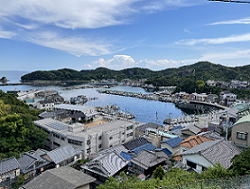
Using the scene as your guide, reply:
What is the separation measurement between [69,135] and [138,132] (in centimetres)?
585

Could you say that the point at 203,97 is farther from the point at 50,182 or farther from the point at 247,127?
the point at 50,182

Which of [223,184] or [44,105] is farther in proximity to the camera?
[44,105]

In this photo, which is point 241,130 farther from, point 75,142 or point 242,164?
point 75,142

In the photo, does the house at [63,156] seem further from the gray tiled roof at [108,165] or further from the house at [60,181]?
the house at [60,181]

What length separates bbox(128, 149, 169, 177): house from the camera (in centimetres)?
745

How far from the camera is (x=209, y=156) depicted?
6.40 metres

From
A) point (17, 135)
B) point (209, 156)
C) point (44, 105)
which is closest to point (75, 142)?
point (17, 135)

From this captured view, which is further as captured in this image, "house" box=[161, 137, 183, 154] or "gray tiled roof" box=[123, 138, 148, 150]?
"gray tiled roof" box=[123, 138, 148, 150]

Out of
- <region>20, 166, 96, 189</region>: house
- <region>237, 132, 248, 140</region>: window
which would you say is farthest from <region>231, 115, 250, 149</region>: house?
<region>20, 166, 96, 189</region>: house

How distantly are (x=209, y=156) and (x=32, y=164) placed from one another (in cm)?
769

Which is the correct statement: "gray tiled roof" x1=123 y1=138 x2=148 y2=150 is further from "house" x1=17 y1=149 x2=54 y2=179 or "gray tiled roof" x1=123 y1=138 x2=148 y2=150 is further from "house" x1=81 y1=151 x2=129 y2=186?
"house" x1=17 y1=149 x2=54 y2=179

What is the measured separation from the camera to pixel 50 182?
6.18 m

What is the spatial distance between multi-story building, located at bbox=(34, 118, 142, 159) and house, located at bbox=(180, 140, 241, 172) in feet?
18.2

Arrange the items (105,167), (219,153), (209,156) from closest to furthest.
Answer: (209,156) → (219,153) → (105,167)
